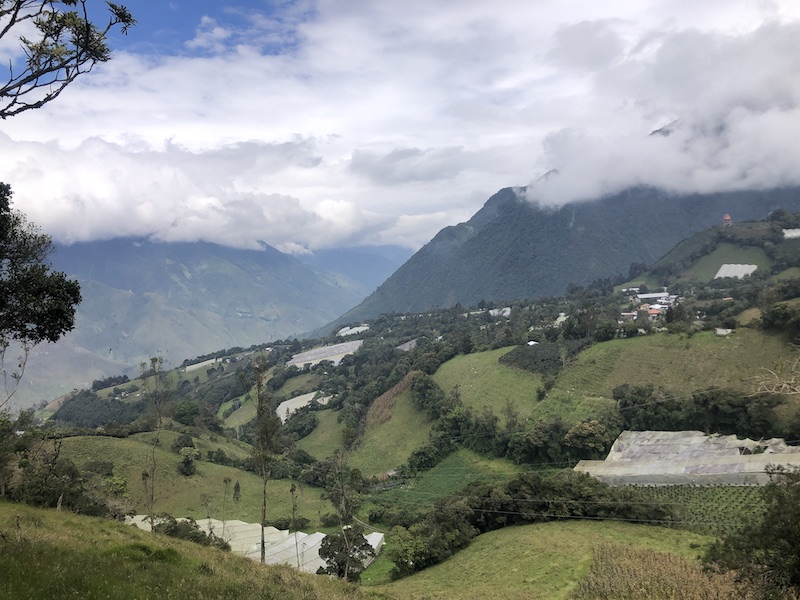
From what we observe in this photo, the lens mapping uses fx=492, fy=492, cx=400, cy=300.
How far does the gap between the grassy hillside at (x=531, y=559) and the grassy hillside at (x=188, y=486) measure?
2893 centimetres

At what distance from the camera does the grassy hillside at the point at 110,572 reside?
9.00m

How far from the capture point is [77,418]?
148 m

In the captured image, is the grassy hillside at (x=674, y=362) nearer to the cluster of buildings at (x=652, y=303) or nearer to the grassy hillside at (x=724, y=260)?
the cluster of buildings at (x=652, y=303)

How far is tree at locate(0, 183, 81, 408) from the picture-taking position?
40.1ft

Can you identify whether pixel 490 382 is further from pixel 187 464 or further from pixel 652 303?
pixel 652 303

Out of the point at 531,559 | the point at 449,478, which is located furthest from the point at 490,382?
the point at 531,559

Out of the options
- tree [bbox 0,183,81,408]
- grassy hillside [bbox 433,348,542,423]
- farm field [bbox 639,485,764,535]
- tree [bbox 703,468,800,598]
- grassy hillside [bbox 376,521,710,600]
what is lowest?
farm field [bbox 639,485,764,535]

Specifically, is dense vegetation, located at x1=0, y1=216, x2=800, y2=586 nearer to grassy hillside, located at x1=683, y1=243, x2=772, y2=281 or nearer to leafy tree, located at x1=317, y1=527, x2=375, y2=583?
leafy tree, located at x1=317, y1=527, x2=375, y2=583

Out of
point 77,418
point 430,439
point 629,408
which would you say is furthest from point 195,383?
point 629,408

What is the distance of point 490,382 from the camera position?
284 feet

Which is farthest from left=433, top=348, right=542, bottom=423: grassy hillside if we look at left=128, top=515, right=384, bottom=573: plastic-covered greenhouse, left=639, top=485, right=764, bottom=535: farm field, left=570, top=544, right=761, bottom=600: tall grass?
left=570, top=544, right=761, bottom=600: tall grass

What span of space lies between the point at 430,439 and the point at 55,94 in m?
69.7

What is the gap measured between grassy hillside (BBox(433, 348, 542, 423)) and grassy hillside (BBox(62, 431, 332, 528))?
1171 inches

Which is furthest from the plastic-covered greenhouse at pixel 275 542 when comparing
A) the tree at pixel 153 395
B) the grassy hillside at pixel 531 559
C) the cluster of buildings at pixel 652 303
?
the cluster of buildings at pixel 652 303
